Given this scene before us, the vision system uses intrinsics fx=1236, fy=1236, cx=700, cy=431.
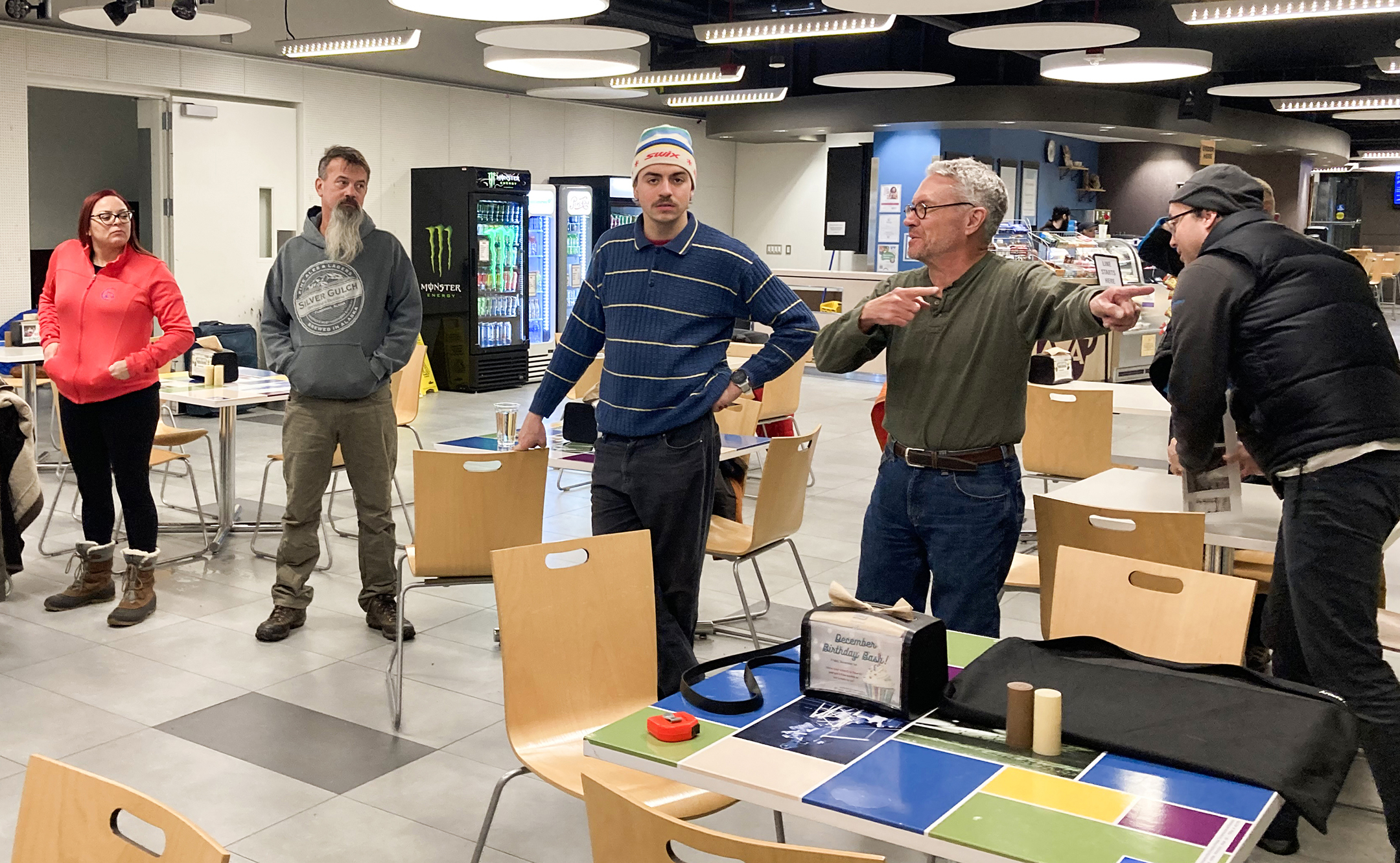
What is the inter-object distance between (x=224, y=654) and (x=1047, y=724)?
3525 mm

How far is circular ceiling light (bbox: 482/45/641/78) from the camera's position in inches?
349

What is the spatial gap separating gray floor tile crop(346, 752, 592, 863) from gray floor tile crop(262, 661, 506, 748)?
23cm

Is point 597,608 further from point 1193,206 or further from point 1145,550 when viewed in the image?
point 1193,206

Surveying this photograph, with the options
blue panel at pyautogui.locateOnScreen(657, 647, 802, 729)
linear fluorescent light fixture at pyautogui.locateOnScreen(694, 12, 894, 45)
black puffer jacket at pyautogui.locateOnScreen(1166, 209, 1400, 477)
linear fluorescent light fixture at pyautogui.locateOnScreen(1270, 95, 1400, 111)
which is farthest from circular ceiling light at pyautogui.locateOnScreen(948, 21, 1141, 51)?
blue panel at pyautogui.locateOnScreen(657, 647, 802, 729)

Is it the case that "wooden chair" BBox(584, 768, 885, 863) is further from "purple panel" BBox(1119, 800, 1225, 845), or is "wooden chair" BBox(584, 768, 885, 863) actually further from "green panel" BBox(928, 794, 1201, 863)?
"purple panel" BBox(1119, 800, 1225, 845)

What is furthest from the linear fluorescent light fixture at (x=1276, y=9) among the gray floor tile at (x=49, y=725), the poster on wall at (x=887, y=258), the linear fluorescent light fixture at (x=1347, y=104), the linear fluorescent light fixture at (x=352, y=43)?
the gray floor tile at (x=49, y=725)

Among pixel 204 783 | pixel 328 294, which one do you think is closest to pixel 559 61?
pixel 328 294

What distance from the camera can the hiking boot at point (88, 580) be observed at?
4949mm

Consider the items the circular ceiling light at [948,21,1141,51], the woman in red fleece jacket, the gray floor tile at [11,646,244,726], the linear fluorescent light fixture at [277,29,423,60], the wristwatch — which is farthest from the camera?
the linear fluorescent light fixture at [277,29,423,60]

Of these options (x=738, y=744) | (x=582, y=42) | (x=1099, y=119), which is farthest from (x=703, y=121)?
(x=738, y=744)

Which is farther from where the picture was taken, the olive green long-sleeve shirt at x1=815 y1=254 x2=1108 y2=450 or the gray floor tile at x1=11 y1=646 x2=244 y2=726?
the gray floor tile at x1=11 y1=646 x2=244 y2=726

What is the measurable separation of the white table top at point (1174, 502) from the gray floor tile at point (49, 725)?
9.65 feet

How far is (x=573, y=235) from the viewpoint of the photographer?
13.8 metres

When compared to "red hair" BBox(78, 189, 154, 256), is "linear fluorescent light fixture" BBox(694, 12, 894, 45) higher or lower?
higher
